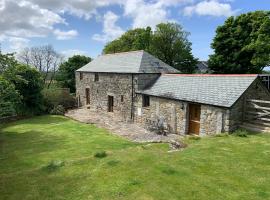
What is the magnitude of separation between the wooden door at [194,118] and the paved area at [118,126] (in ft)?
3.50

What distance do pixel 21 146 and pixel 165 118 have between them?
400 inches

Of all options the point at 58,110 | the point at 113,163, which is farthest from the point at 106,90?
the point at 113,163

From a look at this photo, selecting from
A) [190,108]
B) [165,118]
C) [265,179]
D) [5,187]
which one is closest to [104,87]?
[165,118]

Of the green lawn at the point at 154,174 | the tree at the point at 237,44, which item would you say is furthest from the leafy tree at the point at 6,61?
the tree at the point at 237,44

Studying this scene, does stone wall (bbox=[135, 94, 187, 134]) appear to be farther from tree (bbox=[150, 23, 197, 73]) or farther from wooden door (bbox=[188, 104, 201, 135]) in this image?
tree (bbox=[150, 23, 197, 73])

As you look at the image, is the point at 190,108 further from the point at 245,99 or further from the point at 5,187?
the point at 5,187

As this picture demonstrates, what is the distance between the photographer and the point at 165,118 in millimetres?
18469

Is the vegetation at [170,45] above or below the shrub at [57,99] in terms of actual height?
above

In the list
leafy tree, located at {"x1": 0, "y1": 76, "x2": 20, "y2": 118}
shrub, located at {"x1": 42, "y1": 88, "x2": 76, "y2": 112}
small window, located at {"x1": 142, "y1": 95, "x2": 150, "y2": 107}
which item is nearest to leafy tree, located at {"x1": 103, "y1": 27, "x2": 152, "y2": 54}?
shrub, located at {"x1": 42, "y1": 88, "x2": 76, "y2": 112}

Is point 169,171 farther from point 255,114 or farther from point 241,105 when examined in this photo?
point 255,114

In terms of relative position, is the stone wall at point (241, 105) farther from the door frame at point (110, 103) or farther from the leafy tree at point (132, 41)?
the leafy tree at point (132, 41)

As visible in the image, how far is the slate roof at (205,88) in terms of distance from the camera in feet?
46.8

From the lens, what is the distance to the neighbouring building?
14322 mm

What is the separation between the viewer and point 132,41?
1820 inches
